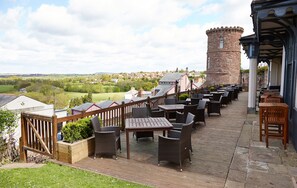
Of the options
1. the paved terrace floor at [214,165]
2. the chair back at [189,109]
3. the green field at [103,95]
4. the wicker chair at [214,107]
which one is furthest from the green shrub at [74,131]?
the green field at [103,95]

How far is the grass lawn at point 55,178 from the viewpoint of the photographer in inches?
125

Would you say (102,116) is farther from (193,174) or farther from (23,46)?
(23,46)

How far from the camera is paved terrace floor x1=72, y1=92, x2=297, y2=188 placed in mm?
3213

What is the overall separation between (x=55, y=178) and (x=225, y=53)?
26.7 metres

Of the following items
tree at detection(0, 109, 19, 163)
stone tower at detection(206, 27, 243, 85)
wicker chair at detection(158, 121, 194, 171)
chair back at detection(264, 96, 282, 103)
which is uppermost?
stone tower at detection(206, 27, 243, 85)

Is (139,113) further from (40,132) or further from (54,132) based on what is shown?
(40,132)

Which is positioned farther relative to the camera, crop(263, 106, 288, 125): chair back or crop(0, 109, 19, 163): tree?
crop(0, 109, 19, 163): tree

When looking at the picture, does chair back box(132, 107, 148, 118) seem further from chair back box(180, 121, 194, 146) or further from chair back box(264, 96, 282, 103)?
chair back box(264, 96, 282, 103)

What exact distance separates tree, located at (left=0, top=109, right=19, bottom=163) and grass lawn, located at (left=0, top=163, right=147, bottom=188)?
A: 108 inches

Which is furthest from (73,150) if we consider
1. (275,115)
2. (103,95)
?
(103,95)

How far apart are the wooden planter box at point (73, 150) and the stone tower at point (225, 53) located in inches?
995

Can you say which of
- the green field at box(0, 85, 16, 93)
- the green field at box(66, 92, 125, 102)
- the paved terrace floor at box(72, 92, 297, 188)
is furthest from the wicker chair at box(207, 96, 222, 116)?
the green field at box(66, 92, 125, 102)

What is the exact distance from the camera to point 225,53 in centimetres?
2688

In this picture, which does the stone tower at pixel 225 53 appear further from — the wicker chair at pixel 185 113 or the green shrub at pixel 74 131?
the green shrub at pixel 74 131
